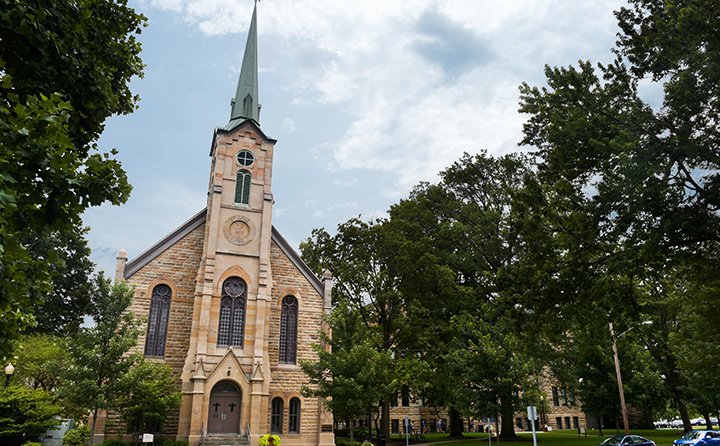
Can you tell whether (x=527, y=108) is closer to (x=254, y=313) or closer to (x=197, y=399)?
(x=254, y=313)

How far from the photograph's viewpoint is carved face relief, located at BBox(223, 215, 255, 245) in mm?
29797

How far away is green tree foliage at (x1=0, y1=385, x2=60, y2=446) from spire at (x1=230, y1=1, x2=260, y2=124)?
19830 mm

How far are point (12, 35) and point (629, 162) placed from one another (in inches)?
529

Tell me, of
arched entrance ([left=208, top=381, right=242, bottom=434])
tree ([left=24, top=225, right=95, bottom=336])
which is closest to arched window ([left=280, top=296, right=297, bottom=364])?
arched entrance ([left=208, top=381, right=242, bottom=434])

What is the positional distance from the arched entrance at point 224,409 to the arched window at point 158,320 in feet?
12.5

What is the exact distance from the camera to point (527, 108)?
17.8m

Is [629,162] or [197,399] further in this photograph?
[197,399]

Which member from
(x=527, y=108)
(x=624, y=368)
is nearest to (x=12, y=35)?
(x=527, y=108)

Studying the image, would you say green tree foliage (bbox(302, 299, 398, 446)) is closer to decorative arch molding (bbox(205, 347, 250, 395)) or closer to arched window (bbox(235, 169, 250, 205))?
decorative arch molding (bbox(205, 347, 250, 395))

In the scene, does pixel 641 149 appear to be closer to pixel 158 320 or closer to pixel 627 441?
pixel 627 441

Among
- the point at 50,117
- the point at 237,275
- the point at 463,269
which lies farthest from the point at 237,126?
the point at 50,117

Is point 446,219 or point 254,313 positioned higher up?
point 446,219

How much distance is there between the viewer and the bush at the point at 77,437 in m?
22.6

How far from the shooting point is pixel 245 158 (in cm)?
3169
